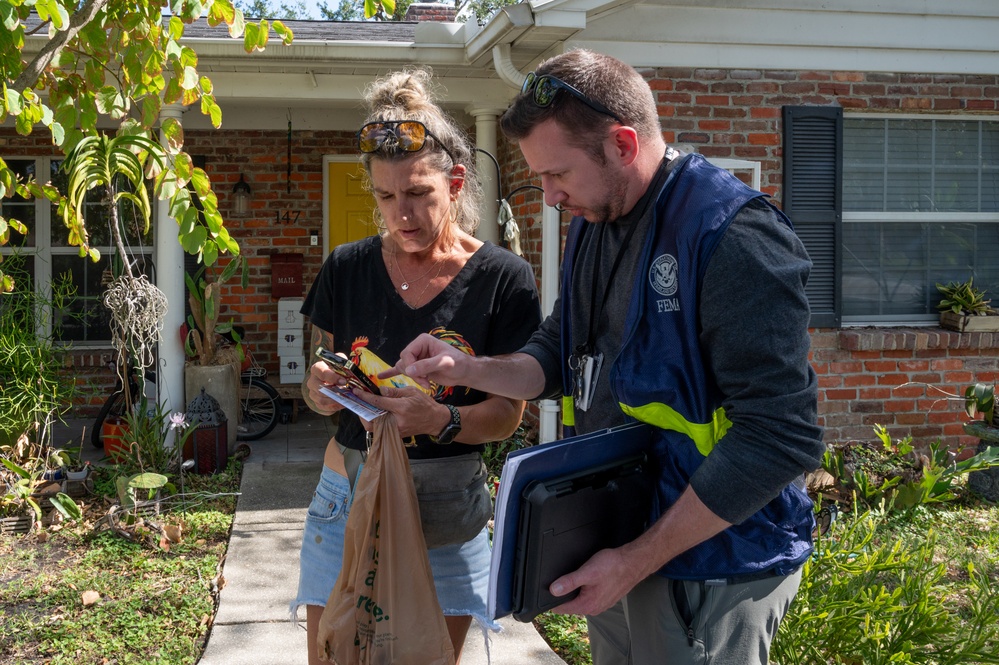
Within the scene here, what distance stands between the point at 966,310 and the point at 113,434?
6.22 metres

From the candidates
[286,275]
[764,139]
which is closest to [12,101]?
[764,139]

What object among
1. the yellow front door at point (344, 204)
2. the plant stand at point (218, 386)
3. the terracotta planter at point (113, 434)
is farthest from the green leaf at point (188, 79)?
the yellow front door at point (344, 204)

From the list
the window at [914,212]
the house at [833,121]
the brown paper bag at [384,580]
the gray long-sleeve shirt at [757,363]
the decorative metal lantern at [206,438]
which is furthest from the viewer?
the window at [914,212]

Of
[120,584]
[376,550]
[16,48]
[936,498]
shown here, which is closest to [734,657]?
[376,550]

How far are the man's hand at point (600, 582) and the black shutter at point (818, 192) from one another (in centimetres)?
496

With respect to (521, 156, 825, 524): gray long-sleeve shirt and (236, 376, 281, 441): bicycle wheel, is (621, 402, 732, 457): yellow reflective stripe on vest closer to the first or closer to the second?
(521, 156, 825, 524): gray long-sleeve shirt

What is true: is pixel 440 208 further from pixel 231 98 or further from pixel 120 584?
pixel 231 98

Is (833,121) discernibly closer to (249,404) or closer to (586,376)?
(586,376)

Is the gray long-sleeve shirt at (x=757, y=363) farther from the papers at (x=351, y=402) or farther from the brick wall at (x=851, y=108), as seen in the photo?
the brick wall at (x=851, y=108)

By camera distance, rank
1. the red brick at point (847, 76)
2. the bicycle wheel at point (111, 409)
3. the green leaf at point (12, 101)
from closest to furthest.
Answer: the green leaf at point (12, 101), the red brick at point (847, 76), the bicycle wheel at point (111, 409)

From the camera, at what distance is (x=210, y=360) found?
278 inches

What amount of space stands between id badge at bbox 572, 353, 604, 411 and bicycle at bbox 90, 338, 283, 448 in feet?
19.8

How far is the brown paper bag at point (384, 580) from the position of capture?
2.00 meters

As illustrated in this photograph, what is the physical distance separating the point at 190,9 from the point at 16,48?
0.70 m
